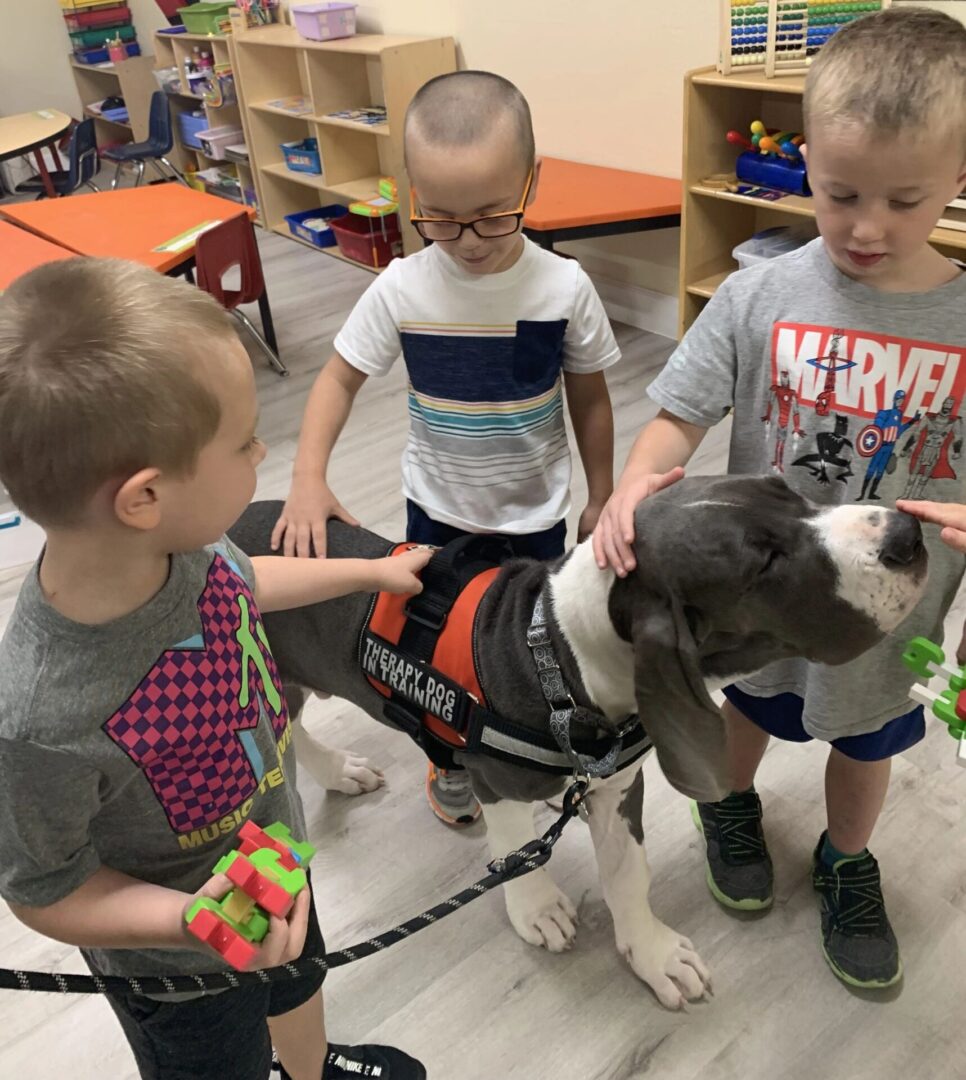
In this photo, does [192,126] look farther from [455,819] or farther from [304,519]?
[455,819]

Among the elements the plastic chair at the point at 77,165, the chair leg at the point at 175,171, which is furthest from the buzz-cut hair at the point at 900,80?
the chair leg at the point at 175,171

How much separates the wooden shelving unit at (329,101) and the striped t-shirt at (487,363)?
3.29 metres

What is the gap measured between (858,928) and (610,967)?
420 millimetres

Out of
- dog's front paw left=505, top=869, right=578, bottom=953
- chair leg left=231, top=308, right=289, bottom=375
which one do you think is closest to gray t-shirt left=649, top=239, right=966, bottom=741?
dog's front paw left=505, top=869, right=578, bottom=953

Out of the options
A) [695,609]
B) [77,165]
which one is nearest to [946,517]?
[695,609]

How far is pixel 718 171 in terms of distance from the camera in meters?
3.34

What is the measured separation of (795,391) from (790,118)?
8.26 feet

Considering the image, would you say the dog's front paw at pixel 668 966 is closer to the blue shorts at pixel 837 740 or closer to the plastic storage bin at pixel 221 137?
the blue shorts at pixel 837 740

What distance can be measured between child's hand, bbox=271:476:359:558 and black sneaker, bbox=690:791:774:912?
0.82m

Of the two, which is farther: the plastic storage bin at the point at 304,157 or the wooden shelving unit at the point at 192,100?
the wooden shelving unit at the point at 192,100

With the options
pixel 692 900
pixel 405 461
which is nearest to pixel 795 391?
pixel 405 461

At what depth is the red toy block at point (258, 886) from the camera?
2.40ft

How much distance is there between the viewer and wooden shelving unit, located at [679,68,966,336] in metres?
3.02

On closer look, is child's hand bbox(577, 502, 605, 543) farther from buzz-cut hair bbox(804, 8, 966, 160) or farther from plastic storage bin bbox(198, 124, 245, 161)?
plastic storage bin bbox(198, 124, 245, 161)
